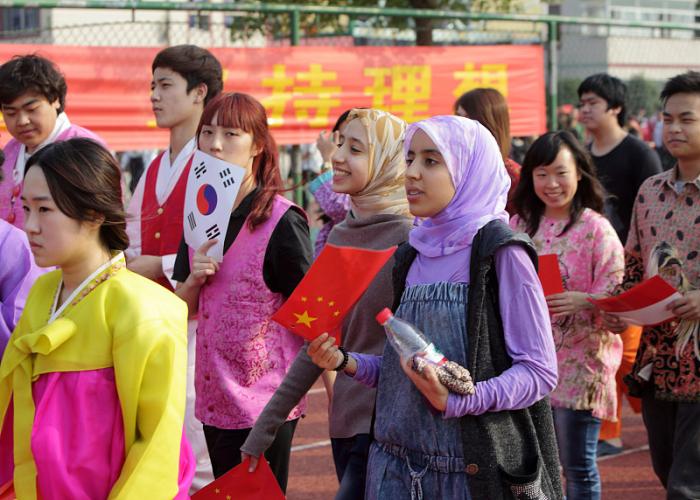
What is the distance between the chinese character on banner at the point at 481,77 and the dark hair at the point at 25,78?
5228mm

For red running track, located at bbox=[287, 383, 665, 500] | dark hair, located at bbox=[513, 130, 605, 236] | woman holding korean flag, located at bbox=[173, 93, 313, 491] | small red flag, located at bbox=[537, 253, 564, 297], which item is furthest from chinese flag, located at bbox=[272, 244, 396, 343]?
red running track, located at bbox=[287, 383, 665, 500]

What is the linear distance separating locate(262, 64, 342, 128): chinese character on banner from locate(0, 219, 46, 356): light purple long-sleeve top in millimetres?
5067

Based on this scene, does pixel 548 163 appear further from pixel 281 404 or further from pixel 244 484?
pixel 244 484

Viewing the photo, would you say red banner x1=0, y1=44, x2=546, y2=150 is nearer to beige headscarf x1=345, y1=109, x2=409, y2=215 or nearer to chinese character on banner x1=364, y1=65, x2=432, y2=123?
chinese character on banner x1=364, y1=65, x2=432, y2=123

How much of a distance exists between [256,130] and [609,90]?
11.8 ft

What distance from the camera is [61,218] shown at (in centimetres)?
292

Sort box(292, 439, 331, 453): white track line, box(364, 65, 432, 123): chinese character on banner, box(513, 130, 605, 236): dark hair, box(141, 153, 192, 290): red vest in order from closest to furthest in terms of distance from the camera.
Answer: box(141, 153, 192, 290): red vest, box(513, 130, 605, 236): dark hair, box(292, 439, 331, 453): white track line, box(364, 65, 432, 123): chinese character on banner

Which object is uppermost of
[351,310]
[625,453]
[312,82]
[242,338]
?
[312,82]

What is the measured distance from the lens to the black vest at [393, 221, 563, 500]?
110 inches

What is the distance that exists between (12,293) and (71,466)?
106 centimetres

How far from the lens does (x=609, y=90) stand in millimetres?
7164

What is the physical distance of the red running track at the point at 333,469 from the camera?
604cm

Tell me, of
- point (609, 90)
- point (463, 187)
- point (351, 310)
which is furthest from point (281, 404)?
point (609, 90)

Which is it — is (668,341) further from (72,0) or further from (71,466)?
(72,0)
